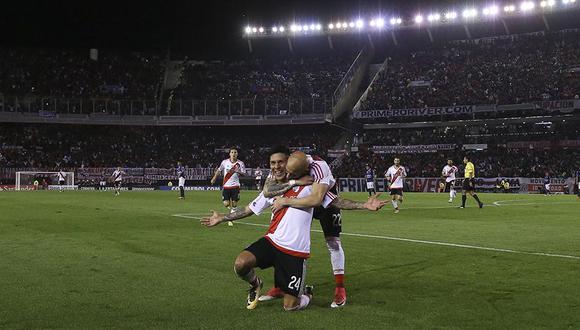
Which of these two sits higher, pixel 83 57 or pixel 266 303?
pixel 83 57

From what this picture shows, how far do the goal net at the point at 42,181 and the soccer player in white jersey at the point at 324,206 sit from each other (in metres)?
48.7

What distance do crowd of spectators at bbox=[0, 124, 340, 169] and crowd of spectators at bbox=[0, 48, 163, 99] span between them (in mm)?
3779

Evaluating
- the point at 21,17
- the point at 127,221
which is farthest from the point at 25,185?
the point at 127,221

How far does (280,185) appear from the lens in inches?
270

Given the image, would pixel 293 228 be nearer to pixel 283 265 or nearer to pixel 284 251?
pixel 284 251

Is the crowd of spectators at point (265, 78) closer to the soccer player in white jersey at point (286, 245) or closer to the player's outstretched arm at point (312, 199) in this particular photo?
the soccer player in white jersey at point (286, 245)

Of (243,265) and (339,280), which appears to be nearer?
(243,265)

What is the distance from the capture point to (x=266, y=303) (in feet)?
22.9

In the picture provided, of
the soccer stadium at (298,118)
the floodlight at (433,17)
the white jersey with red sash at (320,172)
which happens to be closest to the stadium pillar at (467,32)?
the soccer stadium at (298,118)

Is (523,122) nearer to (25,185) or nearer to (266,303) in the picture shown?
(25,185)

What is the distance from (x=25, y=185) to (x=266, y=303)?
168ft

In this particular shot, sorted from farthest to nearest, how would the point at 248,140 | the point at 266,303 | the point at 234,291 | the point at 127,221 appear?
the point at 248,140, the point at 127,221, the point at 234,291, the point at 266,303

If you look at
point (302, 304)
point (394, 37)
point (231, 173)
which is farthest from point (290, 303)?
point (394, 37)

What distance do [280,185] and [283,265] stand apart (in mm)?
906
